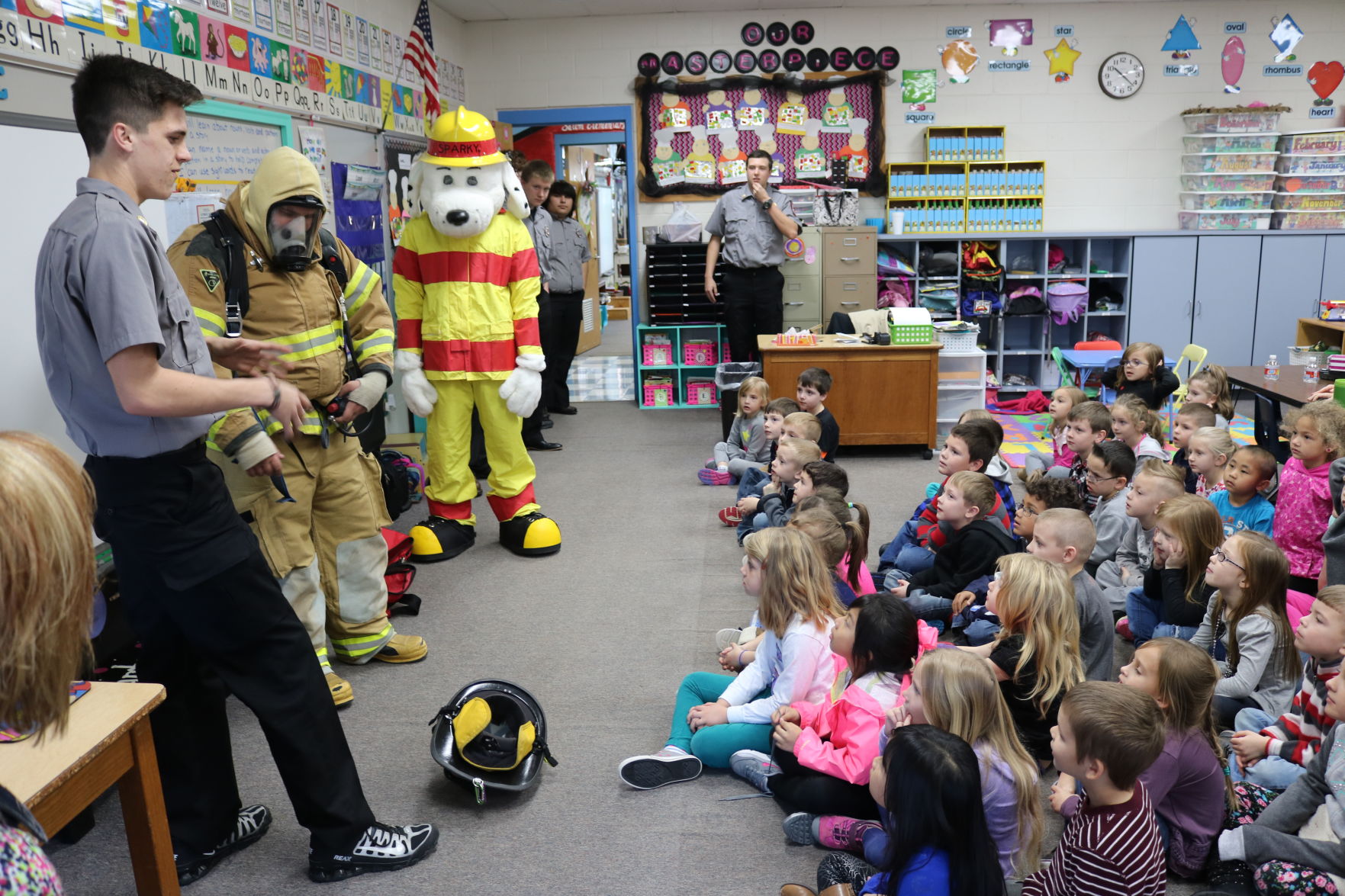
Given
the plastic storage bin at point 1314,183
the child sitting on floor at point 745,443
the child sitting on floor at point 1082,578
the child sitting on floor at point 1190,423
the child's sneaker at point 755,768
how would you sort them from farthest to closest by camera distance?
the plastic storage bin at point 1314,183, the child sitting on floor at point 745,443, the child sitting on floor at point 1190,423, the child sitting on floor at point 1082,578, the child's sneaker at point 755,768

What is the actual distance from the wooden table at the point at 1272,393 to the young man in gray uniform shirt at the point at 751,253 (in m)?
2.85

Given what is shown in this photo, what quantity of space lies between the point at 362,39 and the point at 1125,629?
509 centimetres

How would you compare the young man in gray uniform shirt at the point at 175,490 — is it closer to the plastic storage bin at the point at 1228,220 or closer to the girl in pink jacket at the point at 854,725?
the girl in pink jacket at the point at 854,725

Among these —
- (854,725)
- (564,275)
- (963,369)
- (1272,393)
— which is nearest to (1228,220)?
(963,369)

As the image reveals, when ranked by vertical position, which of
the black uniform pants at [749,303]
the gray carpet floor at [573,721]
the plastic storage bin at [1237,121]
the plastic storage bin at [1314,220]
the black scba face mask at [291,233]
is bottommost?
the gray carpet floor at [573,721]

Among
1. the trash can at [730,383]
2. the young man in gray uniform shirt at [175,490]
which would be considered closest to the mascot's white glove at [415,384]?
the young man in gray uniform shirt at [175,490]

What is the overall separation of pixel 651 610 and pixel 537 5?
5350 mm

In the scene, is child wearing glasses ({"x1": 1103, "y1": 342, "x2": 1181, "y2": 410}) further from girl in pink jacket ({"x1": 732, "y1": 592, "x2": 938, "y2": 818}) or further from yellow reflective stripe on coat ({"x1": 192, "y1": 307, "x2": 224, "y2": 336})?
yellow reflective stripe on coat ({"x1": 192, "y1": 307, "x2": 224, "y2": 336})

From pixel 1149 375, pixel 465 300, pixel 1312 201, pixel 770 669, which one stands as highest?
pixel 1312 201

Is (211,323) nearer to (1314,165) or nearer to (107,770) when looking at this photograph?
(107,770)

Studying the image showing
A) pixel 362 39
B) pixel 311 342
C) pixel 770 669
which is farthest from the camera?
pixel 362 39

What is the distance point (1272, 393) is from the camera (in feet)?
16.1

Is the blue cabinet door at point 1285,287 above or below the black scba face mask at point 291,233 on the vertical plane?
below

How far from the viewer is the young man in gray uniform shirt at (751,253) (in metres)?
6.93
